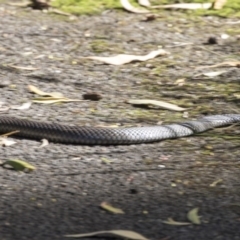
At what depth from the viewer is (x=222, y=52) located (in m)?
7.51

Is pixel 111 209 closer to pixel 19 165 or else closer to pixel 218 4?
pixel 19 165

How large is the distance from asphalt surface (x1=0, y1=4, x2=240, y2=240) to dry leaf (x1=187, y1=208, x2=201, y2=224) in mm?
26

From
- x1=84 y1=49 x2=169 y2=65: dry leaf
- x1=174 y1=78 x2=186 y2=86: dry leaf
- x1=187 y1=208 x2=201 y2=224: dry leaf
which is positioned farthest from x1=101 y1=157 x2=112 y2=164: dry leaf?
x1=84 y1=49 x2=169 y2=65: dry leaf

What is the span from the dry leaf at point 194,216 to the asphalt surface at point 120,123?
26 mm

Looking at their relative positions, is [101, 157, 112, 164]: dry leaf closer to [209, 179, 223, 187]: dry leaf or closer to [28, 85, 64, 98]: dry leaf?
[209, 179, 223, 187]: dry leaf

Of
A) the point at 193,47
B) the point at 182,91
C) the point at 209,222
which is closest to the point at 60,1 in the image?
the point at 193,47

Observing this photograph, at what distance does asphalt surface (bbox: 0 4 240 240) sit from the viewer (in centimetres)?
459

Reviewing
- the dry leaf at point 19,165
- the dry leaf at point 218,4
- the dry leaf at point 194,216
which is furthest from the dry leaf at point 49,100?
the dry leaf at point 218,4

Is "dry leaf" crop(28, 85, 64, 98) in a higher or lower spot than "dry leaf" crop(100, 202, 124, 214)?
lower

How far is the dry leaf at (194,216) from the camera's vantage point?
4551mm

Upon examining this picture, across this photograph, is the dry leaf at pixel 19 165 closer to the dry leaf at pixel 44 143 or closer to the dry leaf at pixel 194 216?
the dry leaf at pixel 44 143

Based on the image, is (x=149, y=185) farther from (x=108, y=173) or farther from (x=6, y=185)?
(x=6, y=185)

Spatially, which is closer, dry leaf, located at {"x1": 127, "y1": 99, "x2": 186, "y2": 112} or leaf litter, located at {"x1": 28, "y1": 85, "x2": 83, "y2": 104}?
dry leaf, located at {"x1": 127, "y1": 99, "x2": 186, "y2": 112}

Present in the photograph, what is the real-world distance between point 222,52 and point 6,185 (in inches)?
117
